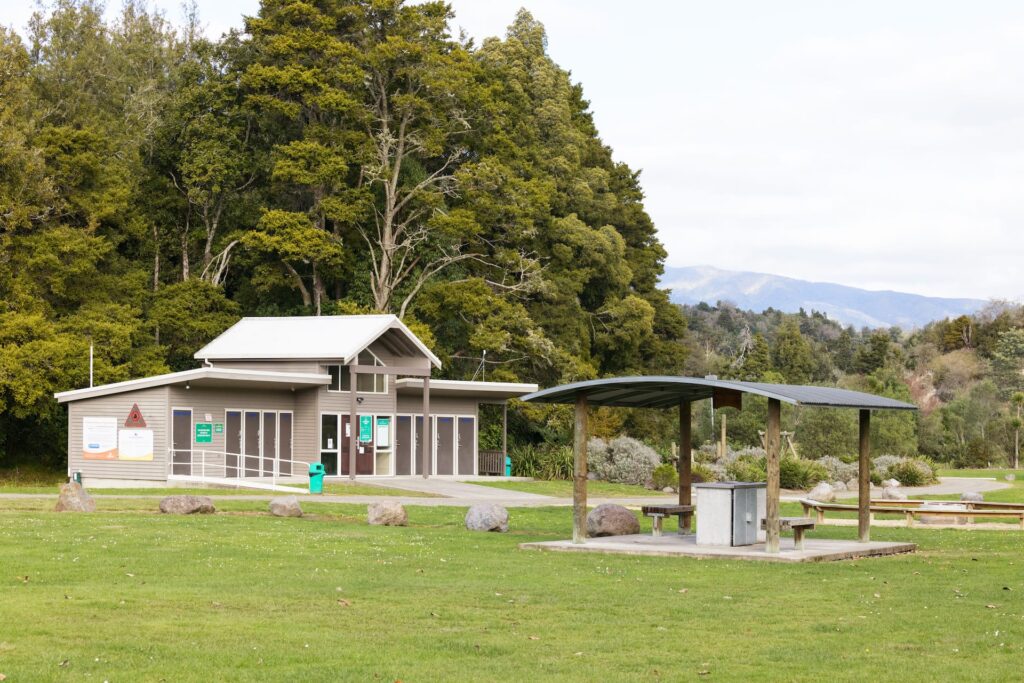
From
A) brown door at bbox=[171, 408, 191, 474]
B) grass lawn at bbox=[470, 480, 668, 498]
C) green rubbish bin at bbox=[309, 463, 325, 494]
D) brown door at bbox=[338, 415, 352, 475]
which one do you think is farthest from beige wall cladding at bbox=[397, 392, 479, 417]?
green rubbish bin at bbox=[309, 463, 325, 494]

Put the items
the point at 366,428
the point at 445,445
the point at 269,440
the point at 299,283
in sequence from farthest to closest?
the point at 299,283, the point at 445,445, the point at 366,428, the point at 269,440

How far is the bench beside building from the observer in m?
37.7

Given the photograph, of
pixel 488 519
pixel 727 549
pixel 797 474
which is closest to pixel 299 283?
pixel 797 474

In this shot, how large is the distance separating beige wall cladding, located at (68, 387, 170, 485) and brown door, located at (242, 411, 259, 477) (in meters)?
3.26

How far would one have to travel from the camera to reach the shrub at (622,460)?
43344mm

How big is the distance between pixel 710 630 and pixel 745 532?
7.73m

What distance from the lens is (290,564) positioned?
1630 centimetres

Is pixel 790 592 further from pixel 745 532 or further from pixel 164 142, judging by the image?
pixel 164 142

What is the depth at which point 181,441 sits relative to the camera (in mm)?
38062

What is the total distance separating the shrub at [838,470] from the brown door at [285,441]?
17649 mm

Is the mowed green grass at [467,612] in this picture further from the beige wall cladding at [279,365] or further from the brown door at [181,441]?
the beige wall cladding at [279,365]

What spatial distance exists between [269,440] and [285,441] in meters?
0.72

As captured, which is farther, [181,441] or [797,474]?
[797,474]

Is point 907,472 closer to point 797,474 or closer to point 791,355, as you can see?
point 797,474
